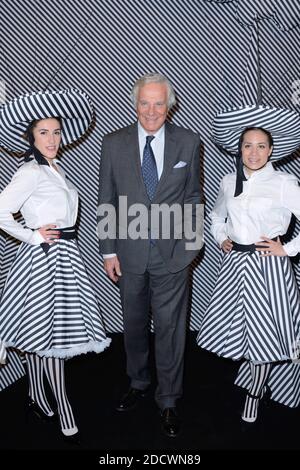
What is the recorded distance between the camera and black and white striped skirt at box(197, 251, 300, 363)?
2.37 metres

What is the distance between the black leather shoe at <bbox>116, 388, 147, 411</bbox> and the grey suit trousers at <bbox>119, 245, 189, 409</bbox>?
143 millimetres

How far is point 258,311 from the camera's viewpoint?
2.38m

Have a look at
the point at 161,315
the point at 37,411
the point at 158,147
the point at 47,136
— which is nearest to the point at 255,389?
the point at 161,315

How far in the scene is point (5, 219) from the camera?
2.24m

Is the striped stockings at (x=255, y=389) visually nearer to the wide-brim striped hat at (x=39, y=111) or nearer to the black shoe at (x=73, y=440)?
the black shoe at (x=73, y=440)

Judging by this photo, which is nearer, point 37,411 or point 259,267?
point 259,267

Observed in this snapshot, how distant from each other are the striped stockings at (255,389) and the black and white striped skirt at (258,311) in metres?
0.12

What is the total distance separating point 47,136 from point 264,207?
1.02 meters

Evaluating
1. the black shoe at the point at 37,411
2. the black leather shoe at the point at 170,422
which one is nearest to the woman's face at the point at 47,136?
the black shoe at the point at 37,411

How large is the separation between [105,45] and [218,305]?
166 centimetres

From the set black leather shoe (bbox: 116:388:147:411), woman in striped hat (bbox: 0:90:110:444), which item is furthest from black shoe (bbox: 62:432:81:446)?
black leather shoe (bbox: 116:388:147:411)

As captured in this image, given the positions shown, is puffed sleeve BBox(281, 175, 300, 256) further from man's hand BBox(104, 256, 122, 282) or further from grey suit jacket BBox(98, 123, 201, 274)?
man's hand BBox(104, 256, 122, 282)

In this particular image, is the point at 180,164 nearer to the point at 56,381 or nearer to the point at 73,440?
the point at 56,381
